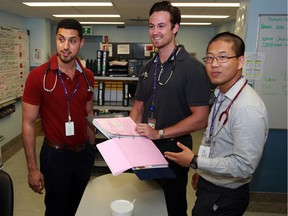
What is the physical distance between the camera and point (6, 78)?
15.1 ft

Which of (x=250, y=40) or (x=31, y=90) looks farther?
(x=250, y=40)

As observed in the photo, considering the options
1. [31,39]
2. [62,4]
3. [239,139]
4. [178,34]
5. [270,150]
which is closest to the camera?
[239,139]

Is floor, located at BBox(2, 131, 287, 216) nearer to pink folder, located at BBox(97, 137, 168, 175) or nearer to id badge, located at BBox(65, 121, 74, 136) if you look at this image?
id badge, located at BBox(65, 121, 74, 136)

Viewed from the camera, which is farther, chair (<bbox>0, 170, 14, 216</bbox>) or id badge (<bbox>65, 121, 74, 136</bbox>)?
id badge (<bbox>65, 121, 74, 136</bbox>)

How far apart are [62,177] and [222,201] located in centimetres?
104

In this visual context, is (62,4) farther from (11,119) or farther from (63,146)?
(63,146)

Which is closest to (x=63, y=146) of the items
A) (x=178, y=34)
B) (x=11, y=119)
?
(x=11, y=119)

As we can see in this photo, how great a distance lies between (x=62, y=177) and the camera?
1.77 metres

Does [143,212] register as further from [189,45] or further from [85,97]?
[189,45]

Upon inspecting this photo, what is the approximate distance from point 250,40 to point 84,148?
2167mm

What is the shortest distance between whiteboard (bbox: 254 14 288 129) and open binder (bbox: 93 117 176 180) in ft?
6.76

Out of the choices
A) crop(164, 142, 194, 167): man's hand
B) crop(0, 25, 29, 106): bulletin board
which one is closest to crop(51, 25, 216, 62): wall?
crop(0, 25, 29, 106): bulletin board

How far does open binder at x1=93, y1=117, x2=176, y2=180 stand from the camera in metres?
1.18

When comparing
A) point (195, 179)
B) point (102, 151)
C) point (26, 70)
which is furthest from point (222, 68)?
point (26, 70)
